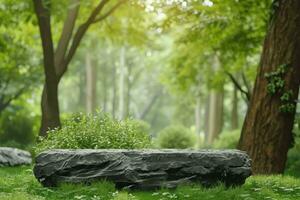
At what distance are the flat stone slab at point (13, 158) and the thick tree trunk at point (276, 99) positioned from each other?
6261 millimetres

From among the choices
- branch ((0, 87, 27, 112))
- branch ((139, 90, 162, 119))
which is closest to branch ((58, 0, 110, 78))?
branch ((0, 87, 27, 112))

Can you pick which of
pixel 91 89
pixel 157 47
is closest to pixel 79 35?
pixel 91 89

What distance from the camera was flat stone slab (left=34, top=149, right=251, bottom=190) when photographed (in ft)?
32.0

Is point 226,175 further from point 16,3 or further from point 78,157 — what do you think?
point 16,3

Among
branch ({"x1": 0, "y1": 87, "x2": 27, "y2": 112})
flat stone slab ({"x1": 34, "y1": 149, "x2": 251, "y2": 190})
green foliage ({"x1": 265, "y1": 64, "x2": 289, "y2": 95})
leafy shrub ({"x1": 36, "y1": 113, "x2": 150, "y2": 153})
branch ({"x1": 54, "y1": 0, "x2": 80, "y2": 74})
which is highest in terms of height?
branch ({"x1": 54, "y1": 0, "x2": 80, "y2": 74})

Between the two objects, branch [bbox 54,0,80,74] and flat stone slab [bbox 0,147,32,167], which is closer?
flat stone slab [bbox 0,147,32,167]

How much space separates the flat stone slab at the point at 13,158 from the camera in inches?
597

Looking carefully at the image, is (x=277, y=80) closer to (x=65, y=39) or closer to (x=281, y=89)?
(x=281, y=89)

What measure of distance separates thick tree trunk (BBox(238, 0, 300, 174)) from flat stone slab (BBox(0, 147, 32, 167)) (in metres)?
6.26

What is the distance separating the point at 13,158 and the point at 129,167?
21.6ft

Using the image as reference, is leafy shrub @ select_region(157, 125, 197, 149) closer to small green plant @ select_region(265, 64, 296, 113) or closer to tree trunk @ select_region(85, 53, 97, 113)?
tree trunk @ select_region(85, 53, 97, 113)

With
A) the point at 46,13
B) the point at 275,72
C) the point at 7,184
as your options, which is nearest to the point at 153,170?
the point at 7,184

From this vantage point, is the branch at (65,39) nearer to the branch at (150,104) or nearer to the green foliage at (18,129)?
the green foliage at (18,129)

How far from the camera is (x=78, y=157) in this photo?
32.2ft
